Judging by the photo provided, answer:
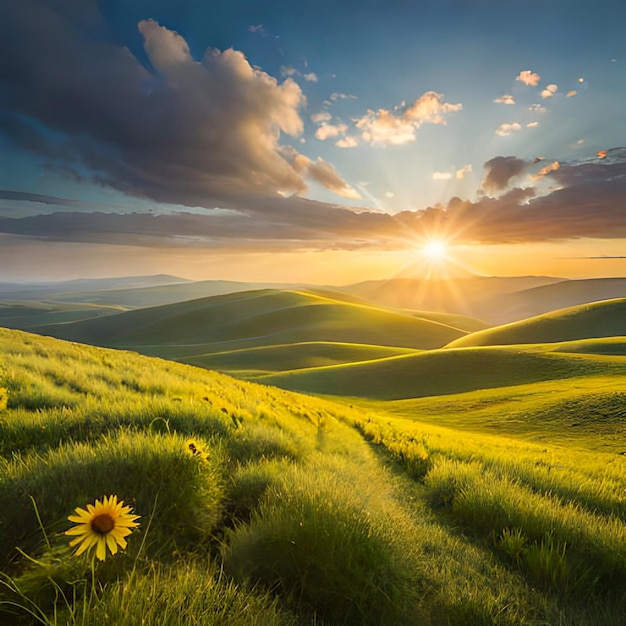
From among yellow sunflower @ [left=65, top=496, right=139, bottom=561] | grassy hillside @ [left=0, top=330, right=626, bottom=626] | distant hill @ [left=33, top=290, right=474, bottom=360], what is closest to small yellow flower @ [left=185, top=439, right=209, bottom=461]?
→ grassy hillside @ [left=0, top=330, right=626, bottom=626]

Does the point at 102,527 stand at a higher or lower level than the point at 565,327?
higher

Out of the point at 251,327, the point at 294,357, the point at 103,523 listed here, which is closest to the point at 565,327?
the point at 294,357

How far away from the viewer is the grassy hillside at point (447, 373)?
120ft

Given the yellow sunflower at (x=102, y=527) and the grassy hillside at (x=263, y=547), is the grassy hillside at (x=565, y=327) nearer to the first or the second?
the grassy hillside at (x=263, y=547)

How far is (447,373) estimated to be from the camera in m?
42.9

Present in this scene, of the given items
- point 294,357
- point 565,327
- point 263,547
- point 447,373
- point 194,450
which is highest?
point 194,450

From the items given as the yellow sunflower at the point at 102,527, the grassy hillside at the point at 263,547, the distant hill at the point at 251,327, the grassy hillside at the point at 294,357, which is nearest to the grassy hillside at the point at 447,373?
the grassy hillside at the point at 294,357

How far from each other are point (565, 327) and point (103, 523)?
8887 centimetres

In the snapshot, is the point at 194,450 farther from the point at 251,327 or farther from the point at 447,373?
the point at 251,327

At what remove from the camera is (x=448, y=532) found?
3652 mm

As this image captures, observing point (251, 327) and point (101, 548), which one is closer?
point (101, 548)

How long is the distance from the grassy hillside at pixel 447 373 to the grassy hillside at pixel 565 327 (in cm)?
2716

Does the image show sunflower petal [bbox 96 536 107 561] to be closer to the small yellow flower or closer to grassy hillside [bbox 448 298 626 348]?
the small yellow flower

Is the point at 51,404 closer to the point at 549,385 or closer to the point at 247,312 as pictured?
the point at 549,385
